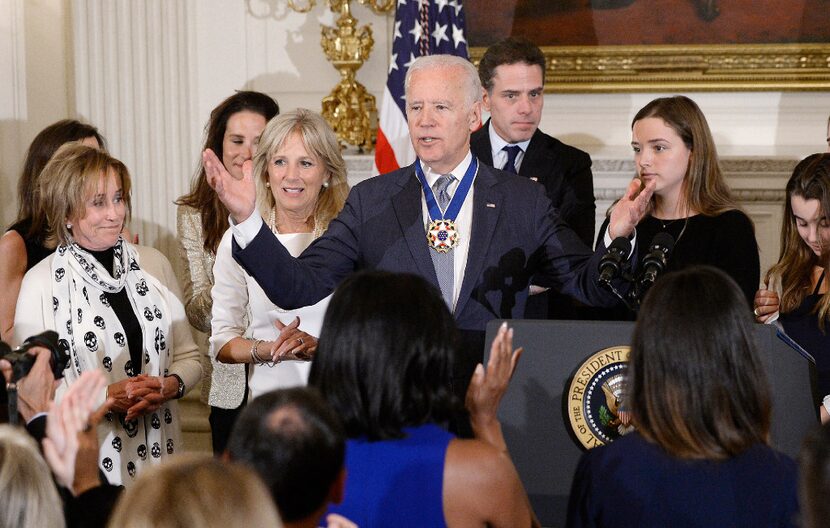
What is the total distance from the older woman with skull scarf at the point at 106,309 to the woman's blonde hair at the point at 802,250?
2.17 m

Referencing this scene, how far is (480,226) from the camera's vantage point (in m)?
3.50

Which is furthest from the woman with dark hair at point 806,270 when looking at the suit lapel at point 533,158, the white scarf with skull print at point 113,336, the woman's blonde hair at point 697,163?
the white scarf with skull print at point 113,336

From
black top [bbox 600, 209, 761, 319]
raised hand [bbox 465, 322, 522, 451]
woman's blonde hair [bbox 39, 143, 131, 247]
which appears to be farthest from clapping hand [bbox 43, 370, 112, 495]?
black top [bbox 600, 209, 761, 319]

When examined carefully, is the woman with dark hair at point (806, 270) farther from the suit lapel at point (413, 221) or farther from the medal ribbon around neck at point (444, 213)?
the suit lapel at point (413, 221)

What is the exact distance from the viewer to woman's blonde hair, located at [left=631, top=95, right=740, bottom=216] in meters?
4.05

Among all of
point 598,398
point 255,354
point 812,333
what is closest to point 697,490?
point 598,398

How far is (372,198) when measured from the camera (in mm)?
3604


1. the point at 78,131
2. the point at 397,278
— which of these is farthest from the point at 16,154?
the point at 397,278

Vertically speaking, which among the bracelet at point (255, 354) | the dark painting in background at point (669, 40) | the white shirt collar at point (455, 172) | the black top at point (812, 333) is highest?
the dark painting in background at point (669, 40)

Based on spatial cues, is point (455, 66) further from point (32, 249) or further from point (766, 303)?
point (32, 249)

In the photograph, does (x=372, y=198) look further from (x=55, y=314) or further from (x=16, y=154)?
(x=16, y=154)

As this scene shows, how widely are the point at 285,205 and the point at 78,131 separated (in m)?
1.29

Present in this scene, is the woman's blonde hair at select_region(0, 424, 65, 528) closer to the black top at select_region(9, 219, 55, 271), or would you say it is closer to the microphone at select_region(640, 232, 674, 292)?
the microphone at select_region(640, 232, 674, 292)

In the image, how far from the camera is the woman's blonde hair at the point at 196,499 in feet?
4.76
